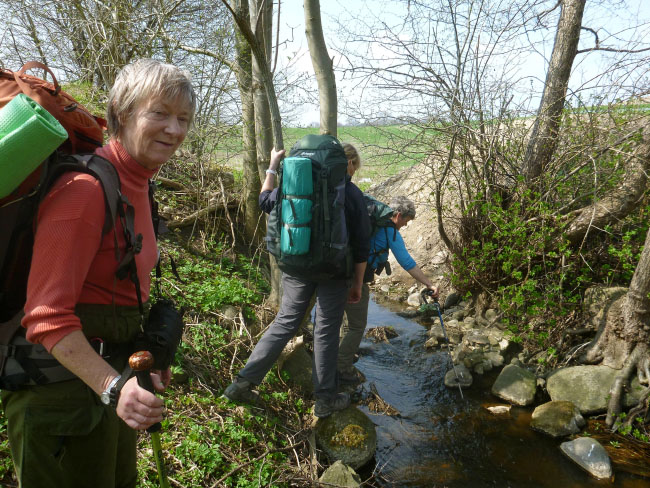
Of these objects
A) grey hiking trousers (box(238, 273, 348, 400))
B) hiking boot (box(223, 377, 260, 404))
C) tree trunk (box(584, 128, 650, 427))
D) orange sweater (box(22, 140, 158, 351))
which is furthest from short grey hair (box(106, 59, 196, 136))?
tree trunk (box(584, 128, 650, 427))

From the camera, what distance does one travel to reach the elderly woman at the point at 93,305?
128 cm

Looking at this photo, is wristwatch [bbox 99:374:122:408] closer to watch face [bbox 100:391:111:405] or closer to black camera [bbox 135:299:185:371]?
watch face [bbox 100:391:111:405]

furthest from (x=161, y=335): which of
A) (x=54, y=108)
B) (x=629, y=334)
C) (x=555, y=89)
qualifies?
(x=555, y=89)

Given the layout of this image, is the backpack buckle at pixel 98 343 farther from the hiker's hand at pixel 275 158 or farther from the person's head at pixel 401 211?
the person's head at pixel 401 211

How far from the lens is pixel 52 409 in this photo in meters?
1.46

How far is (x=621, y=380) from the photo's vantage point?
14.5ft

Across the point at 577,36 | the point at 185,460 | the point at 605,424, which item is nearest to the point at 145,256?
the point at 185,460

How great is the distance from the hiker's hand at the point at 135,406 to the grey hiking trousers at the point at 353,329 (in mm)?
3405

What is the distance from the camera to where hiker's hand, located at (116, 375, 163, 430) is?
51.9 inches

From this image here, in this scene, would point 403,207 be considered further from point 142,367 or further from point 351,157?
point 142,367

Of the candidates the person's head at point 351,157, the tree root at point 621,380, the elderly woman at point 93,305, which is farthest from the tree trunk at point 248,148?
the tree root at point 621,380

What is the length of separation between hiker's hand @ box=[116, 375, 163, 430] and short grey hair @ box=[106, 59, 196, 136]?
0.93 metres

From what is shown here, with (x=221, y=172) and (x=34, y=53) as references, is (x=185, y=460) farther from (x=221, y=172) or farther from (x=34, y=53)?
(x=34, y=53)

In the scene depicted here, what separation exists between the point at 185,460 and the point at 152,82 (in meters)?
2.39
